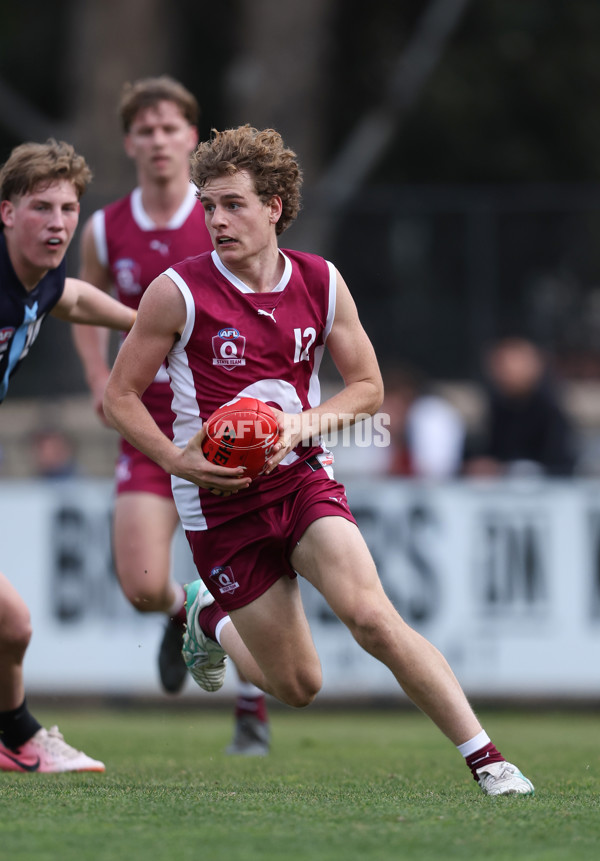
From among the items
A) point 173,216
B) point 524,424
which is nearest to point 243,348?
point 173,216

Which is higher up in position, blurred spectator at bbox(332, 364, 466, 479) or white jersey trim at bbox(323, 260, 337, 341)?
white jersey trim at bbox(323, 260, 337, 341)

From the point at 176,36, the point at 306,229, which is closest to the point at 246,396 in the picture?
the point at 306,229

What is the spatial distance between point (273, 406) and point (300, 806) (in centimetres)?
145

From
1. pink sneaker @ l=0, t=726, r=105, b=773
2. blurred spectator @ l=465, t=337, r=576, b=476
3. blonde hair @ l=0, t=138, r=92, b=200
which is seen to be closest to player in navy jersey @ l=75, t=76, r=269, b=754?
pink sneaker @ l=0, t=726, r=105, b=773

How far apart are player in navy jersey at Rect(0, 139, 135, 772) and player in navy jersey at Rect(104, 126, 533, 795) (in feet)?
2.37

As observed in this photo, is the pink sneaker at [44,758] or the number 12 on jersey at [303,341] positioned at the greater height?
the number 12 on jersey at [303,341]

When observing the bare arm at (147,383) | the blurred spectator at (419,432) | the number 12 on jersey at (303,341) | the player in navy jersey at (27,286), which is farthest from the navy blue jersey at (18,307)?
the blurred spectator at (419,432)

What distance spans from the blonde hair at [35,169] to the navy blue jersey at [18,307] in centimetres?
21

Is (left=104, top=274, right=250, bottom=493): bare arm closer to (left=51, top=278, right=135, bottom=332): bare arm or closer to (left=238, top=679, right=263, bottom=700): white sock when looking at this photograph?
(left=51, top=278, right=135, bottom=332): bare arm

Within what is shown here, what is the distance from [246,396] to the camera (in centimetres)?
505

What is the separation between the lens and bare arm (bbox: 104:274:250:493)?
16.1ft

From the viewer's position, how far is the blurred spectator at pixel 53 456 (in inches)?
451

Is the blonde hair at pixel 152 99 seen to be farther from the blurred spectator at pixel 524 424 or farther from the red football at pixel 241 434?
the blurred spectator at pixel 524 424

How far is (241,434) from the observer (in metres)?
4.77
